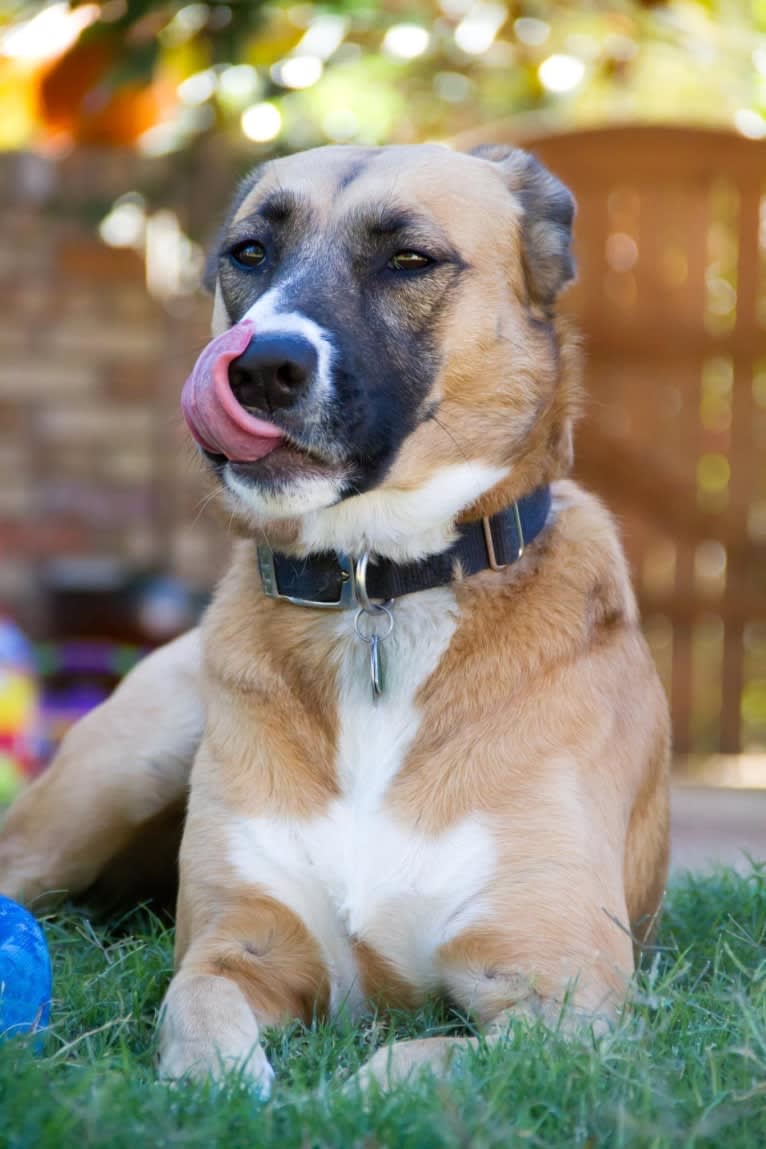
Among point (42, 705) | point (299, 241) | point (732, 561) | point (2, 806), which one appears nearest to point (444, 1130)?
point (299, 241)

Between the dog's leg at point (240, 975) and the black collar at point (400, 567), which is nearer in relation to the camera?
the dog's leg at point (240, 975)

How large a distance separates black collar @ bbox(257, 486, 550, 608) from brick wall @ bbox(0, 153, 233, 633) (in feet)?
12.6

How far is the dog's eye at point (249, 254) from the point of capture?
8.86 feet

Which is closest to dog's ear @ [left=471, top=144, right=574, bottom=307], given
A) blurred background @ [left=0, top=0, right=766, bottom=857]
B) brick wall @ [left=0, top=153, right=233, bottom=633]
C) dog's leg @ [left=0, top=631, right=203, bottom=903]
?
dog's leg @ [left=0, top=631, right=203, bottom=903]

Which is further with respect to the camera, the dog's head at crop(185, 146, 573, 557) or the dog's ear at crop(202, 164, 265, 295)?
the dog's ear at crop(202, 164, 265, 295)

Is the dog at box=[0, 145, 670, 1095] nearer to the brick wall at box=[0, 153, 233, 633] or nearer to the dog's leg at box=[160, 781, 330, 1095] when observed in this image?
the dog's leg at box=[160, 781, 330, 1095]

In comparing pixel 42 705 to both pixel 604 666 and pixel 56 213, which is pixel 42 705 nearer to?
pixel 56 213

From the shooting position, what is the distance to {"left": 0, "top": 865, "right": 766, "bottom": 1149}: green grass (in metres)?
1.72

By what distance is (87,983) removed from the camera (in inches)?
97.3

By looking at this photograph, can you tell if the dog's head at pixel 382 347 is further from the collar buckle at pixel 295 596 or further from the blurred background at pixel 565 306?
the blurred background at pixel 565 306

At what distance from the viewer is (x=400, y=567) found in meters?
2.56

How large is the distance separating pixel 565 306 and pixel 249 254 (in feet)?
12.1

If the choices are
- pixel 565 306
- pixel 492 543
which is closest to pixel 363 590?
pixel 492 543

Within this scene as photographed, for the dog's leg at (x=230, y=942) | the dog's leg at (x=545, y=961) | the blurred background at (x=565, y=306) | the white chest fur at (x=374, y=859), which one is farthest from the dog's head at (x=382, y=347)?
the blurred background at (x=565, y=306)
